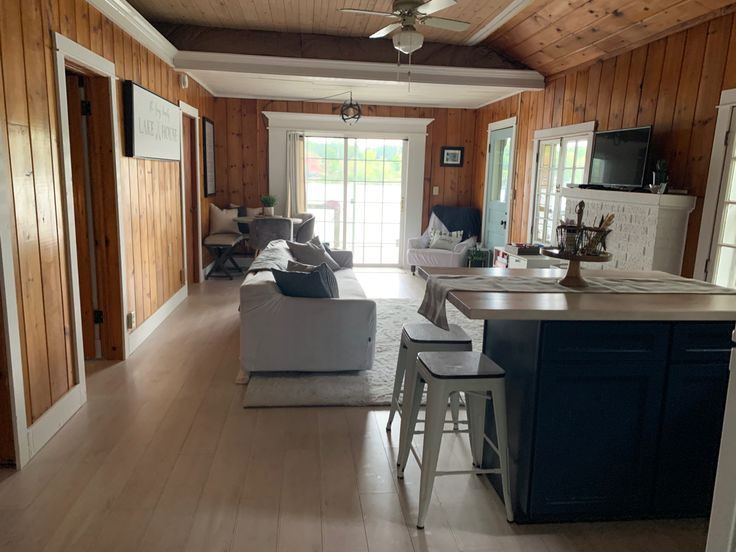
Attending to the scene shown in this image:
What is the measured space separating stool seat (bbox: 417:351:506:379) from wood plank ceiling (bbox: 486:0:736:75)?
8.98 feet

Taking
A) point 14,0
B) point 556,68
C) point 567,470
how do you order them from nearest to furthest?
point 567,470, point 14,0, point 556,68

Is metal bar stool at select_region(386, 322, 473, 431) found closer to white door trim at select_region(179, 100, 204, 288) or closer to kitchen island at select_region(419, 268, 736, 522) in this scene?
kitchen island at select_region(419, 268, 736, 522)

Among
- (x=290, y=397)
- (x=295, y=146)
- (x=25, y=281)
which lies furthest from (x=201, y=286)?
(x=25, y=281)

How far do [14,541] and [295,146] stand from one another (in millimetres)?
6250

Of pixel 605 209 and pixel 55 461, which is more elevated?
pixel 605 209

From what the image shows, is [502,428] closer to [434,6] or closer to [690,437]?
[690,437]

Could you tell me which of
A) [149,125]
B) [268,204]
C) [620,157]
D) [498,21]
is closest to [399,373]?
[620,157]

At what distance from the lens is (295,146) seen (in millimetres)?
7578

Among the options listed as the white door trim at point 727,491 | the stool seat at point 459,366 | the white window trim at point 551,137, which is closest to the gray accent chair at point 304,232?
the white window trim at point 551,137

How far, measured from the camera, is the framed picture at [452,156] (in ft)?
26.0

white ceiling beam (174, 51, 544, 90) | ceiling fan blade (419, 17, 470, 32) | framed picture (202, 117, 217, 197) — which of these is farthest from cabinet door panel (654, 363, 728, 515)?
framed picture (202, 117, 217, 197)

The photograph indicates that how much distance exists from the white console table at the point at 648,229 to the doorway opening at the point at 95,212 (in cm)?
360

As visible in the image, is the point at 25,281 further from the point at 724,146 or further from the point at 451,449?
the point at 724,146

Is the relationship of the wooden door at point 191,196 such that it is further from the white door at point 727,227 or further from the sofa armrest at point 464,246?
the white door at point 727,227
